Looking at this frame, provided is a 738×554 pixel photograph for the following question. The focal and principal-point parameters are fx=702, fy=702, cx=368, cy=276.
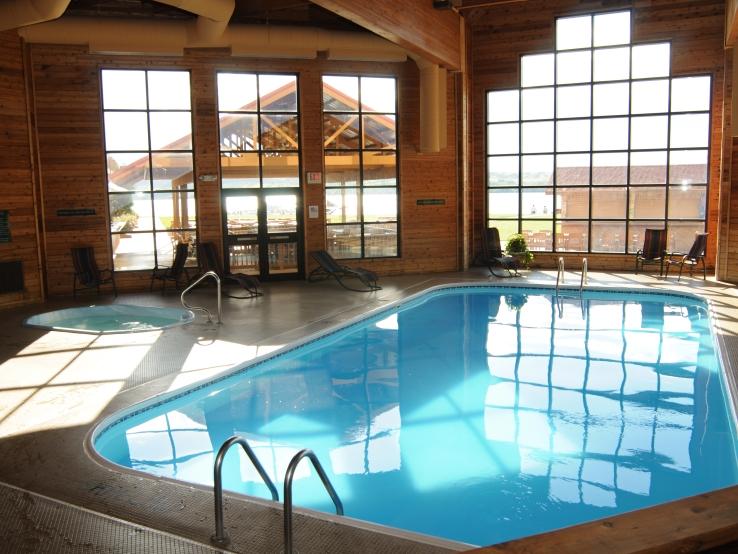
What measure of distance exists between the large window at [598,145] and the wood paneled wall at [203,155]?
5.03 ft

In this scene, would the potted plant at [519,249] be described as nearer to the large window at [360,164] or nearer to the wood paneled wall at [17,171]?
the large window at [360,164]

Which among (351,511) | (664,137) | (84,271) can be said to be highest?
(664,137)

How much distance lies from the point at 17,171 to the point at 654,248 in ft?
37.2

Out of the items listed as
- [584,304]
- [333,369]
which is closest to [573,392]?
[333,369]

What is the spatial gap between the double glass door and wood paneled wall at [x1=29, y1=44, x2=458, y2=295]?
0.24 m

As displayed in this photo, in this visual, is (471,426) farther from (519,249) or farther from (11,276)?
(519,249)

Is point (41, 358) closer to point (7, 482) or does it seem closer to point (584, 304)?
point (7, 482)

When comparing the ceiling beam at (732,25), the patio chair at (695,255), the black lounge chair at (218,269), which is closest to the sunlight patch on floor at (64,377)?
the black lounge chair at (218,269)

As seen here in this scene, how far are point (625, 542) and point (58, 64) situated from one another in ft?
41.1

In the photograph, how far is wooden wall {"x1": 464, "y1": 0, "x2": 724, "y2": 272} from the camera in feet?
42.6

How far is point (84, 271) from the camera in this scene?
11.7 metres

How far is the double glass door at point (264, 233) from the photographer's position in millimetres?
13094

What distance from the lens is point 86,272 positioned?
1172 centimetres

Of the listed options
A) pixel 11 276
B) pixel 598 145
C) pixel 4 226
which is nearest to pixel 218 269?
pixel 11 276
